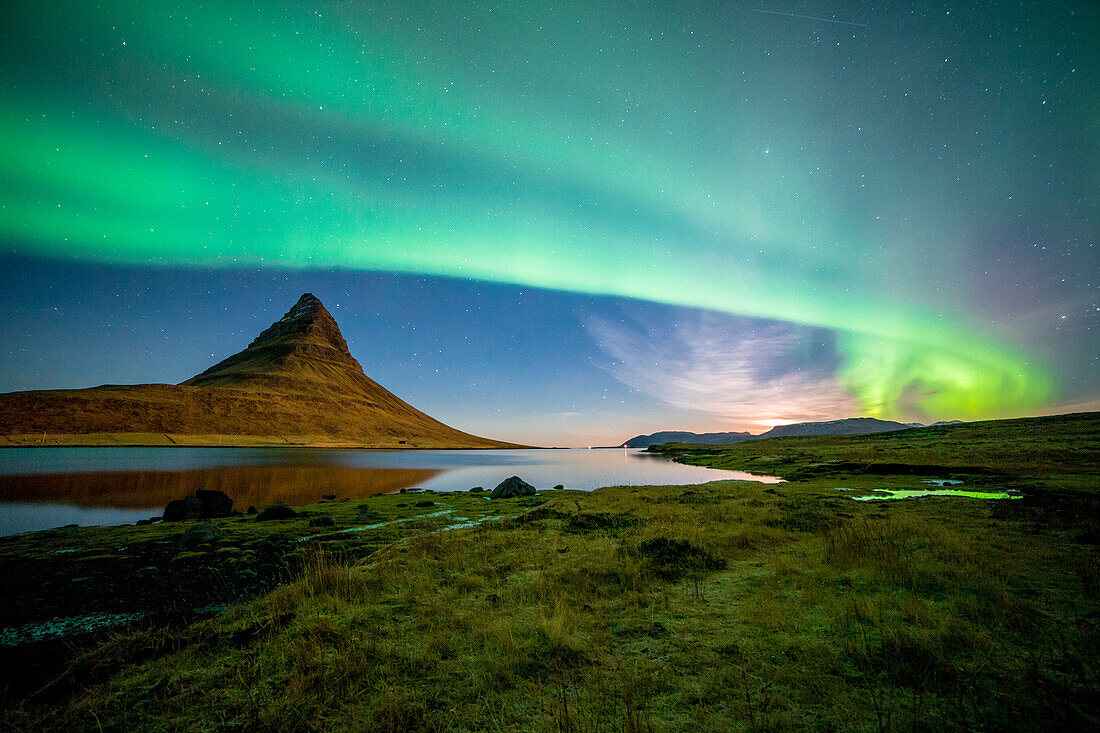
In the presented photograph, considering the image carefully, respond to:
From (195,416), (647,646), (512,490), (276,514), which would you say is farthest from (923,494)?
(195,416)

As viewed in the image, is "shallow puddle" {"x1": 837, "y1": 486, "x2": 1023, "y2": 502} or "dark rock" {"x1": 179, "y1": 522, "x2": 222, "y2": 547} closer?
"dark rock" {"x1": 179, "y1": 522, "x2": 222, "y2": 547}

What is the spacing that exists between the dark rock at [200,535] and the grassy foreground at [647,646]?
8953 millimetres

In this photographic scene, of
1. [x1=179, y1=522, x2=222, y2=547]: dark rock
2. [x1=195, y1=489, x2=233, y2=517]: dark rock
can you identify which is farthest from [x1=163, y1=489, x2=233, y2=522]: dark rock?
[x1=179, y1=522, x2=222, y2=547]: dark rock

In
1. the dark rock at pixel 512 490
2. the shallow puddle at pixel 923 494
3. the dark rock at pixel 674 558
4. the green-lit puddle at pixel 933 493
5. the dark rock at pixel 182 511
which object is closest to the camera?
the dark rock at pixel 674 558

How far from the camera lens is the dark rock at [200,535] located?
1475 cm

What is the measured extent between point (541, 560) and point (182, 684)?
728 cm

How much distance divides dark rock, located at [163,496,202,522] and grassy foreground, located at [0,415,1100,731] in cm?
1833

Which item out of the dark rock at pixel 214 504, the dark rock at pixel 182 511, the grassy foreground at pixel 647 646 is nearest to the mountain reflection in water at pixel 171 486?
the dark rock at pixel 214 504

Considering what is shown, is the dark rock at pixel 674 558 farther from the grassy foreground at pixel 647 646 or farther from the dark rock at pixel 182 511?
the dark rock at pixel 182 511

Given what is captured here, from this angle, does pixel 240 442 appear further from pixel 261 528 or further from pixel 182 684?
pixel 182 684

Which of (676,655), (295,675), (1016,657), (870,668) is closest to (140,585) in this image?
(295,675)

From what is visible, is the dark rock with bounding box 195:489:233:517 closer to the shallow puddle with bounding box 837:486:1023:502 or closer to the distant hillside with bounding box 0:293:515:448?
the shallow puddle with bounding box 837:486:1023:502

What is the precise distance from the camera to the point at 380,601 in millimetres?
8211

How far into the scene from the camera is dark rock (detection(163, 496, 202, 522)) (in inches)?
841
